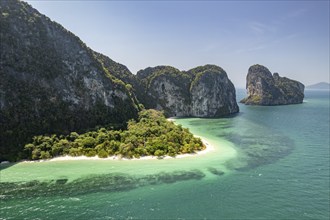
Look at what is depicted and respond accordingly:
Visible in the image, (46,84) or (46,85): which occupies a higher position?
(46,84)

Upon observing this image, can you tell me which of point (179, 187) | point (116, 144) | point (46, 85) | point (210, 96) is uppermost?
point (46, 85)

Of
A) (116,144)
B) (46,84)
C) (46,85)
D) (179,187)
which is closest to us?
(179,187)

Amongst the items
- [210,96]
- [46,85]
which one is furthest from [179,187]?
[210,96]

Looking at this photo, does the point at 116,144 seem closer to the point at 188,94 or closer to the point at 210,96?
the point at 188,94

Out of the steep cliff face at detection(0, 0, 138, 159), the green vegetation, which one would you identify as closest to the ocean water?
the green vegetation

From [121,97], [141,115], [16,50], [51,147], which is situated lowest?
[51,147]

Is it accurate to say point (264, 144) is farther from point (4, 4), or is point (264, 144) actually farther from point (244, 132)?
point (4, 4)

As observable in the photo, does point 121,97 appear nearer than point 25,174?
No

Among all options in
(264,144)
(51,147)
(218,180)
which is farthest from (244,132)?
(51,147)
